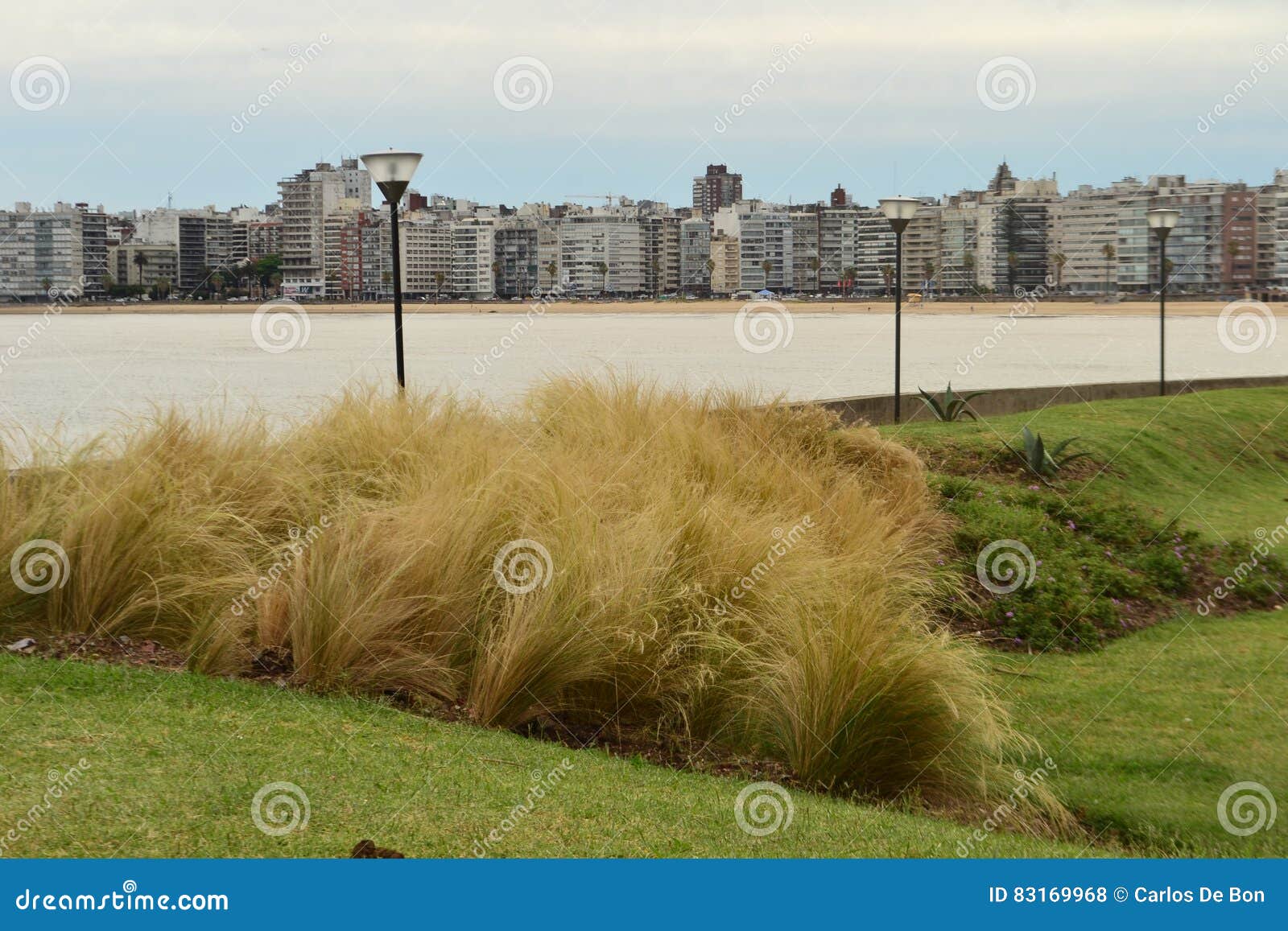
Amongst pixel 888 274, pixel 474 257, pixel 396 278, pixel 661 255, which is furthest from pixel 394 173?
pixel 661 255

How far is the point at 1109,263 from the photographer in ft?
428

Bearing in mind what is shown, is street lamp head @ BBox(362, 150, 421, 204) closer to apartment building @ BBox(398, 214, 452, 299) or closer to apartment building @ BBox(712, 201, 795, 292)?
apartment building @ BBox(398, 214, 452, 299)

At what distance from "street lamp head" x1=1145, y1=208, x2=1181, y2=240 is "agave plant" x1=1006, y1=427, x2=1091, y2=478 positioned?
14.6m

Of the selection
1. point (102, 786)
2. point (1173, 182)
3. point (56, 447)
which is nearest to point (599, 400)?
point (56, 447)

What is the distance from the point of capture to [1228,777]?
698cm

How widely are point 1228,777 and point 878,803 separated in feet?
7.43

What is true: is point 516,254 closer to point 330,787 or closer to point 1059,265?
point 1059,265

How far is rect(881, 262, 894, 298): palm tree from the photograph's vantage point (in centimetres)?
13943

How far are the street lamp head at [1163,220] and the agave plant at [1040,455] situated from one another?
14625 mm

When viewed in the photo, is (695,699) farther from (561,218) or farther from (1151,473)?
(561,218)

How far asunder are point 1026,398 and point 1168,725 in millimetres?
14051

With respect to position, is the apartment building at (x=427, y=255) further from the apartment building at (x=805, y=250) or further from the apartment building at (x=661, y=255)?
the apartment building at (x=805, y=250)

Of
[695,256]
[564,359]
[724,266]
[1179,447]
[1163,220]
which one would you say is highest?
[695,256]

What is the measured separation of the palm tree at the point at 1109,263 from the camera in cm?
12534
